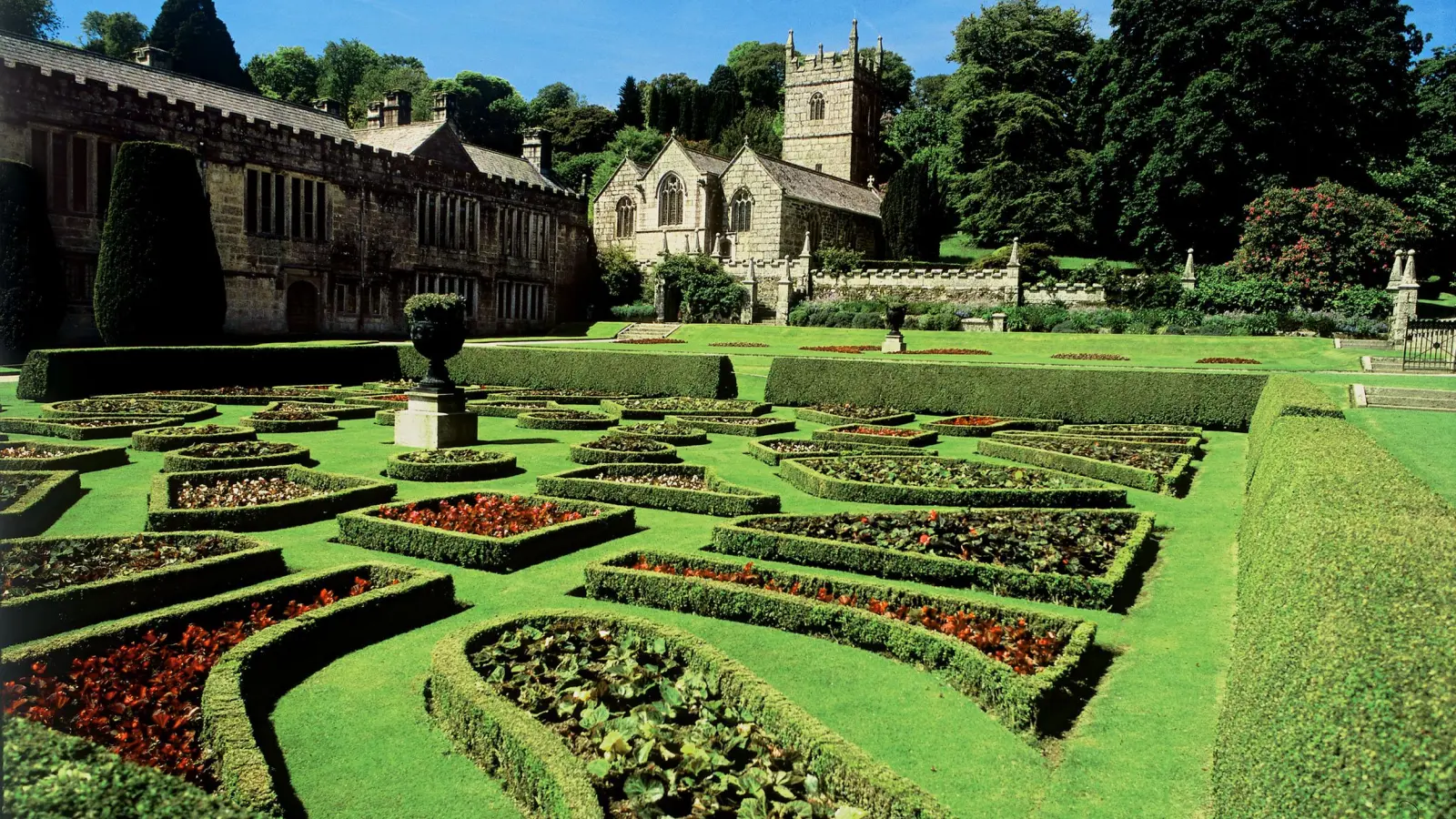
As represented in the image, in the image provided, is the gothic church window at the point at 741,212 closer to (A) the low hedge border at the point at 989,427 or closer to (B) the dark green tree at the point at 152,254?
(B) the dark green tree at the point at 152,254

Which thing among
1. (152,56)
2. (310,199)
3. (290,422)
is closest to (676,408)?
(290,422)

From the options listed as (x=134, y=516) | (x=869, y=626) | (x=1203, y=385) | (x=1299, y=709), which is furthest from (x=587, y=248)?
(x=1299, y=709)

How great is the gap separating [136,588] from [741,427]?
39.6 feet

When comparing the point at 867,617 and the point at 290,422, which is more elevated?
the point at 290,422

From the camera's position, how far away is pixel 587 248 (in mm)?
52438

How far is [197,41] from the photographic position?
4450 cm

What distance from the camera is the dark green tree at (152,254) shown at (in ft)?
86.7

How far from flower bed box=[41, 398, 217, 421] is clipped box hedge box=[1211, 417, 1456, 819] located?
17.5m

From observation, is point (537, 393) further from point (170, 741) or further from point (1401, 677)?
point (1401, 677)

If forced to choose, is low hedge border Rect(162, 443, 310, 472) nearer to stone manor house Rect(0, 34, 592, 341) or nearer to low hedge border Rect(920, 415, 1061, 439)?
Result: low hedge border Rect(920, 415, 1061, 439)

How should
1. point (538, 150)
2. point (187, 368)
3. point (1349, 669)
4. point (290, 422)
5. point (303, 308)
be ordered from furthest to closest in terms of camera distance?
point (538, 150) < point (303, 308) < point (187, 368) < point (290, 422) < point (1349, 669)

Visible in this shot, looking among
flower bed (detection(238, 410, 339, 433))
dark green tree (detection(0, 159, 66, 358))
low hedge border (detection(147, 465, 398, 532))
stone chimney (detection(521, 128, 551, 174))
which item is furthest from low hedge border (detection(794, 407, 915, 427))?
stone chimney (detection(521, 128, 551, 174))

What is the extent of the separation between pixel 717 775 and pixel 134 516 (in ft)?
27.9

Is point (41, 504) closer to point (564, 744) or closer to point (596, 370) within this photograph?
point (564, 744)
